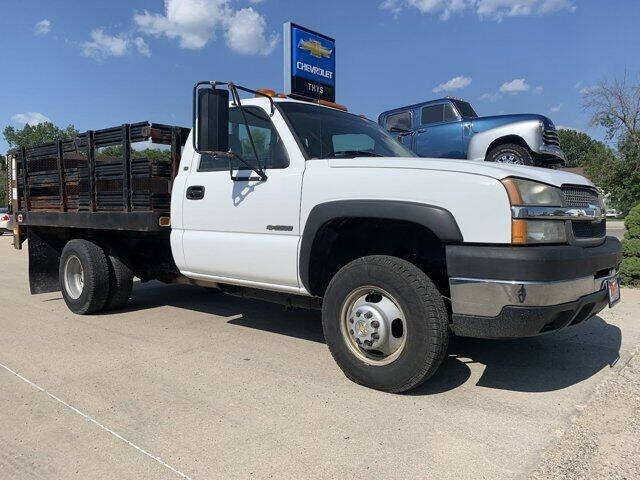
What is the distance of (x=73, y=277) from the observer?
6238 mm

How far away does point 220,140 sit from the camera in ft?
12.0

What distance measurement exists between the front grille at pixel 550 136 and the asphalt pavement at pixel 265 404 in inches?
170

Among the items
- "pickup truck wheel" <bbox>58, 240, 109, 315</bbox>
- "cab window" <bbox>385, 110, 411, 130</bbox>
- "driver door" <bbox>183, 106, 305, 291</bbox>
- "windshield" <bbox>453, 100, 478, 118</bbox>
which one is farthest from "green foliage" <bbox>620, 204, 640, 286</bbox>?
"pickup truck wheel" <bbox>58, 240, 109, 315</bbox>

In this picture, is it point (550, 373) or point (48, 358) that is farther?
point (48, 358)

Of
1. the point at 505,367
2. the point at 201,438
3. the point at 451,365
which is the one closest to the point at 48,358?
the point at 201,438

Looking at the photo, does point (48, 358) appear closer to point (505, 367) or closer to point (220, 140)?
point (220, 140)

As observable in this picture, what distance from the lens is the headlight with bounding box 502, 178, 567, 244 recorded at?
2938 mm

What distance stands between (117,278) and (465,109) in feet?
24.7

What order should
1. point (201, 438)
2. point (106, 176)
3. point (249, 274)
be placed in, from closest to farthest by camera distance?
point (201, 438)
point (249, 274)
point (106, 176)

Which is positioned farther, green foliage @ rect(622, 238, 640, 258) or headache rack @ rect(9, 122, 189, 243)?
green foliage @ rect(622, 238, 640, 258)

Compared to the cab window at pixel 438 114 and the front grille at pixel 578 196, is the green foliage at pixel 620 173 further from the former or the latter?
the front grille at pixel 578 196

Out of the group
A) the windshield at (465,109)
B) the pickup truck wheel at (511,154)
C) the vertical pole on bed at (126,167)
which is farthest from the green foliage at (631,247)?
the vertical pole on bed at (126,167)

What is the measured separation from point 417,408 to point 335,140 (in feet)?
7.10

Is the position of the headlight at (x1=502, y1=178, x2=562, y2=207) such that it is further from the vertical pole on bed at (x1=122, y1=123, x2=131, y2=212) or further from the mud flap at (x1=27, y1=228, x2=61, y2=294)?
the mud flap at (x1=27, y1=228, x2=61, y2=294)
